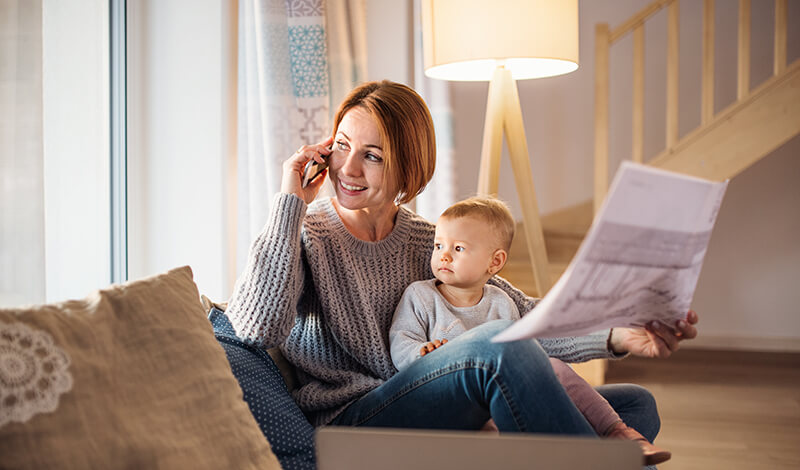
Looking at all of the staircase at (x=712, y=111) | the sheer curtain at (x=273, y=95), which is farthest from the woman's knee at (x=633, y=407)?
the staircase at (x=712, y=111)

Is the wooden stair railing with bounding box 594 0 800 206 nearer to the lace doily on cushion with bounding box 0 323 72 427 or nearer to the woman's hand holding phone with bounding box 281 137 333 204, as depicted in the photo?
the woman's hand holding phone with bounding box 281 137 333 204

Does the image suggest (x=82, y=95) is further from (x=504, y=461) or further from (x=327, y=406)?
(x=504, y=461)

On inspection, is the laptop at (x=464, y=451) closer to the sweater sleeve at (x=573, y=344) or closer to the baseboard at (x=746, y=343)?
the sweater sleeve at (x=573, y=344)

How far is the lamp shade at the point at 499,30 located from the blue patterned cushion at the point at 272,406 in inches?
45.1

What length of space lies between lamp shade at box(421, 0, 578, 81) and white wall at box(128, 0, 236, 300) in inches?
26.6

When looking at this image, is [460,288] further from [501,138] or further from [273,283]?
[501,138]

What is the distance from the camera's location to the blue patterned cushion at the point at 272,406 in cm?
131

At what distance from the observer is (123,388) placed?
92 cm

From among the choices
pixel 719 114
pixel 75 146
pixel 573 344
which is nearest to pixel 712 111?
pixel 719 114

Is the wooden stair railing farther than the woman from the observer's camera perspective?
Yes

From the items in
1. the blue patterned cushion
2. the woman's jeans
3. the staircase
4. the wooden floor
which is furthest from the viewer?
the staircase

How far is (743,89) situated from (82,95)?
9.44 ft

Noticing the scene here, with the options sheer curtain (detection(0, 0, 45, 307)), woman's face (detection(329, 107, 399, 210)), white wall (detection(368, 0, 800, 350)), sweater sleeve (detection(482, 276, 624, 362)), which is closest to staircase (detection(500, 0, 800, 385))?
white wall (detection(368, 0, 800, 350))

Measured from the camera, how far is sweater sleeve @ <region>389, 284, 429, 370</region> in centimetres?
145
